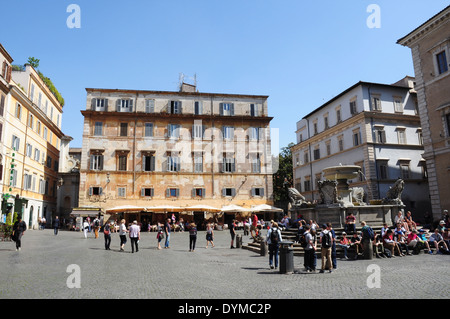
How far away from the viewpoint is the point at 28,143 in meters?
33.4

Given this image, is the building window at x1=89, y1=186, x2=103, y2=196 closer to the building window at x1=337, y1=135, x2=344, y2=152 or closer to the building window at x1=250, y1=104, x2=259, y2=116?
the building window at x1=250, y1=104, x2=259, y2=116

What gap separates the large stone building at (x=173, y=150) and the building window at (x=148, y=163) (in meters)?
0.11

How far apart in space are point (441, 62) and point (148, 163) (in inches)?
1111

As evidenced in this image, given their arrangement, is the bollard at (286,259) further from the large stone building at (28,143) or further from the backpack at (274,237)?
the large stone building at (28,143)

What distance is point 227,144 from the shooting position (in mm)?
38656

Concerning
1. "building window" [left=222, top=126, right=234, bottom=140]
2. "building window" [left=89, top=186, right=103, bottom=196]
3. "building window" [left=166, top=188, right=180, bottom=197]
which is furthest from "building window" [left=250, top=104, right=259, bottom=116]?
"building window" [left=89, top=186, right=103, bottom=196]

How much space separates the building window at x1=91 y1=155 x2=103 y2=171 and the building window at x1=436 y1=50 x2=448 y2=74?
31898mm

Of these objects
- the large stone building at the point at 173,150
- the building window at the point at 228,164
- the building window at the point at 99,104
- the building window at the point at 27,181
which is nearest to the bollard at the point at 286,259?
the large stone building at the point at 173,150

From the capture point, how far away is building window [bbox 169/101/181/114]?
3862 centimetres

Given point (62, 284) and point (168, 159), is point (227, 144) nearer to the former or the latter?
point (168, 159)

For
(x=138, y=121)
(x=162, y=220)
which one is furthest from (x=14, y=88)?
(x=162, y=220)

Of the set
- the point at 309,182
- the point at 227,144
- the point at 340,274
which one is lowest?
the point at 340,274

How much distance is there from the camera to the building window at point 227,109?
129ft

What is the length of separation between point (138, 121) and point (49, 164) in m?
12.3
